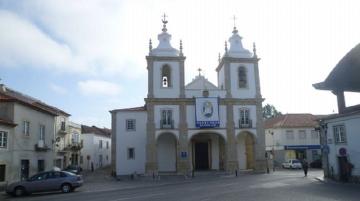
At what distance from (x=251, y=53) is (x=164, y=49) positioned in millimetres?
9664

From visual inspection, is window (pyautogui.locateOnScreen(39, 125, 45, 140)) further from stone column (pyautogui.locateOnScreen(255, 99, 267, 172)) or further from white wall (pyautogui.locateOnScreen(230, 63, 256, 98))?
stone column (pyautogui.locateOnScreen(255, 99, 267, 172))

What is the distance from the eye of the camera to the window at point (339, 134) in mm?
26469

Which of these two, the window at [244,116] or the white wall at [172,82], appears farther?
the window at [244,116]

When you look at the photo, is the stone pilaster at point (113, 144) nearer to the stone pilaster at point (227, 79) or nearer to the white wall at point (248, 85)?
the stone pilaster at point (227, 79)

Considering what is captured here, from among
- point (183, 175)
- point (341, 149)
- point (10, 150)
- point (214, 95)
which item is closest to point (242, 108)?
point (214, 95)

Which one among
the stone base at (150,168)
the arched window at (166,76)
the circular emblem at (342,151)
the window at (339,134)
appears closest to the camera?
the circular emblem at (342,151)

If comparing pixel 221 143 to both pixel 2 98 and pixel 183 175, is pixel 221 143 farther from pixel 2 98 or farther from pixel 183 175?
pixel 2 98

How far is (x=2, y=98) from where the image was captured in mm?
28078

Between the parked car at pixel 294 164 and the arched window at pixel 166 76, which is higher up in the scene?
the arched window at pixel 166 76

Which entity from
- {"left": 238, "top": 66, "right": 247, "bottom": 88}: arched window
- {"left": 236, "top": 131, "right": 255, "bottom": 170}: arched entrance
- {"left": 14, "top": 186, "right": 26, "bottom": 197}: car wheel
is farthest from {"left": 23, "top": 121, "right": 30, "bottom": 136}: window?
{"left": 238, "top": 66, "right": 247, "bottom": 88}: arched window

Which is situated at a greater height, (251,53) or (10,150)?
(251,53)

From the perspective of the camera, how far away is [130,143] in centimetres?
4078

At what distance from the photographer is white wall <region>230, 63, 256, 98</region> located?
4178 centimetres

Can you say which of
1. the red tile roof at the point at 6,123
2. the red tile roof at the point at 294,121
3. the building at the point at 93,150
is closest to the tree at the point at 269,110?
the red tile roof at the point at 294,121
